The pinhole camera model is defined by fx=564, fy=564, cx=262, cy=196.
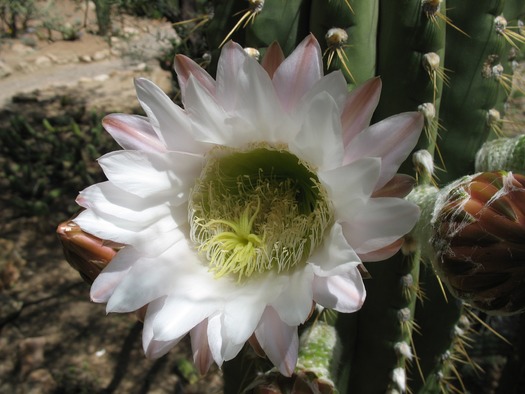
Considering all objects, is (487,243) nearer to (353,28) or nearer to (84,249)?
(353,28)

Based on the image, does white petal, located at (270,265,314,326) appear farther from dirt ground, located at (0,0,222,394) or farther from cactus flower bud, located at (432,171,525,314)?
dirt ground, located at (0,0,222,394)

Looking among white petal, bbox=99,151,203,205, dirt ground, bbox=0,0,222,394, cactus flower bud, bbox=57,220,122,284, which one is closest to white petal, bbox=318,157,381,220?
white petal, bbox=99,151,203,205

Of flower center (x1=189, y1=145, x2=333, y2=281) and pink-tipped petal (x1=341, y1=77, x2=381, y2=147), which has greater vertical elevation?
pink-tipped petal (x1=341, y1=77, x2=381, y2=147)

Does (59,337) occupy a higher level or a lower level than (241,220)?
lower

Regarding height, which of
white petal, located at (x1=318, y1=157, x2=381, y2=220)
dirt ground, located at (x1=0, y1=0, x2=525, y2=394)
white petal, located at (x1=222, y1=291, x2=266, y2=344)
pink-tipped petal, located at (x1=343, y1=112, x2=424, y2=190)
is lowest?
dirt ground, located at (x1=0, y1=0, x2=525, y2=394)

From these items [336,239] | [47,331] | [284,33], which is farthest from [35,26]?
[336,239]

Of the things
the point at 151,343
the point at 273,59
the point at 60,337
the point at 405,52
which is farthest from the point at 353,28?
the point at 60,337
